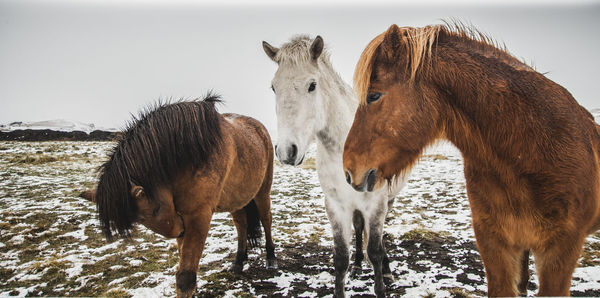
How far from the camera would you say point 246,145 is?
377 centimetres

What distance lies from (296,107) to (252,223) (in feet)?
8.26

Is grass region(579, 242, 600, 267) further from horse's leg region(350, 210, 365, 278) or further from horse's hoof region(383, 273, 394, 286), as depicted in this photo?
horse's leg region(350, 210, 365, 278)

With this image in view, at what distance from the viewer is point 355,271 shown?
367 cm

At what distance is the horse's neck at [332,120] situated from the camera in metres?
2.85

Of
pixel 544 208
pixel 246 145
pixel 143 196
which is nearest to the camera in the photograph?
pixel 544 208

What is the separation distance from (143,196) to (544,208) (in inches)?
107

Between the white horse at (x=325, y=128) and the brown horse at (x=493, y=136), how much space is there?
974mm

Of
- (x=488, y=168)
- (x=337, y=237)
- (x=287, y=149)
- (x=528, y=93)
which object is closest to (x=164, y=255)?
(x=337, y=237)

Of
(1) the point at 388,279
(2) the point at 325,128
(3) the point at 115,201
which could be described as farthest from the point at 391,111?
(1) the point at 388,279

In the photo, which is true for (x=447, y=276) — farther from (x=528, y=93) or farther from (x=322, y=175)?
(x=528, y=93)

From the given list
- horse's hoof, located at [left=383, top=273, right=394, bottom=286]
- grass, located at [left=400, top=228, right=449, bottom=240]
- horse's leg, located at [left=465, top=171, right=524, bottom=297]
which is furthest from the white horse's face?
grass, located at [left=400, top=228, right=449, bottom=240]

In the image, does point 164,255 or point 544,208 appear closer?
point 544,208

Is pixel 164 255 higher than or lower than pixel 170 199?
lower

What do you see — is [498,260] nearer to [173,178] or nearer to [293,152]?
[293,152]
